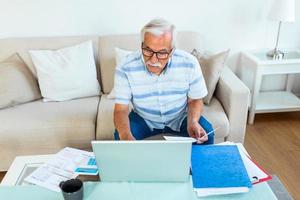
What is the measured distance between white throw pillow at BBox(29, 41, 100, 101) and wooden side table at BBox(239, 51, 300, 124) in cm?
123

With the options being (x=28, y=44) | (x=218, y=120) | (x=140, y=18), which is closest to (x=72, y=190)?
(x=218, y=120)

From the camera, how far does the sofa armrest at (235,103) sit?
1.79m

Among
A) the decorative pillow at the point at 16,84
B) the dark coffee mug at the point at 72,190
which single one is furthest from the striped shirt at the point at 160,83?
the decorative pillow at the point at 16,84

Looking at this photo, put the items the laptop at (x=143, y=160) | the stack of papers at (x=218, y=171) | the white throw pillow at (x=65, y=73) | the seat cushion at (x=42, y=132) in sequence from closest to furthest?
the laptop at (x=143, y=160) < the stack of papers at (x=218, y=171) < the seat cushion at (x=42, y=132) < the white throw pillow at (x=65, y=73)

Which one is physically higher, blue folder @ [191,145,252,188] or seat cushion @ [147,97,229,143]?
blue folder @ [191,145,252,188]

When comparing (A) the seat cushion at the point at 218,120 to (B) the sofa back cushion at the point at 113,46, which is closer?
(A) the seat cushion at the point at 218,120

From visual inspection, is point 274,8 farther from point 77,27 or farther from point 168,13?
point 77,27

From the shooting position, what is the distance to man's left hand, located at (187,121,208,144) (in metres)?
1.34

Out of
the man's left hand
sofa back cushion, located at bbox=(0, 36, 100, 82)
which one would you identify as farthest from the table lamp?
sofa back cushion, located at bbox=(0, 36, 100, 82)

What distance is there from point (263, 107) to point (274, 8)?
0.77 meters

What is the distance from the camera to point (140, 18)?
2344 millimetres

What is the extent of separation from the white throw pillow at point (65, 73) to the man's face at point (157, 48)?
852mm

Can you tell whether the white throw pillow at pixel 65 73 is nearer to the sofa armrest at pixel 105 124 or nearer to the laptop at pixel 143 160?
the sofa armrest at pixel 105 124

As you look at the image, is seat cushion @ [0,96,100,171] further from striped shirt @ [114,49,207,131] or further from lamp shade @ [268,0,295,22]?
lamp shade @ [268,0,295,22]
